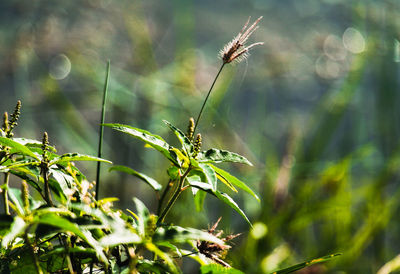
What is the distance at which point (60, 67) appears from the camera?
6.20ft

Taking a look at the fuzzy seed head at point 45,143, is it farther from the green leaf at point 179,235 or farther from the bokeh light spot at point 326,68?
the bokeh light spot at point 326,68

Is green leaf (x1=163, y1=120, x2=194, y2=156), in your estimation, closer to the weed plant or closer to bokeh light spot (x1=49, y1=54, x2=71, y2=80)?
the weed plant

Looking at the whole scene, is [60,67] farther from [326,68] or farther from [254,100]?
[326,68]

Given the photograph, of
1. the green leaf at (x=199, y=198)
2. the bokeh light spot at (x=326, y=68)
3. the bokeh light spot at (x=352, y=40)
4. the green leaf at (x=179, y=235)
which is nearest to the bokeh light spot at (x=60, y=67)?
the bokeh light spot at (x=326, y=68)

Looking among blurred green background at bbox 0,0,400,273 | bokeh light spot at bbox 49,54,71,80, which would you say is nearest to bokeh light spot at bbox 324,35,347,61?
blurred green background at bbox 0,0,400,273

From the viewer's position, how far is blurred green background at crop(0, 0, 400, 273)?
1114 millimetres

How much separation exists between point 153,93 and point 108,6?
2.33ft

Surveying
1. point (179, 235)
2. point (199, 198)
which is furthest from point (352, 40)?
point (179, 235)

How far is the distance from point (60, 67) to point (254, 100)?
845mm

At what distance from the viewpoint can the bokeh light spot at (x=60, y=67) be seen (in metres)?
1.89

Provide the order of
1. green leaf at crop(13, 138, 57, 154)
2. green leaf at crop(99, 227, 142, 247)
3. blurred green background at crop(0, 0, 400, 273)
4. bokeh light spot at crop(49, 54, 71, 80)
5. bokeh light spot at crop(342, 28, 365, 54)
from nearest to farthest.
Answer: green leaf at crop(99, 227, 142, 247) < green leaf at crop(13, 138, 57, 154) < blurred green background at crop(0, 0, 400, 273) < bokeh light spot at crop(49, 54, 71, 80) < bokeh light spot at crop(342, 28, 365, 54)

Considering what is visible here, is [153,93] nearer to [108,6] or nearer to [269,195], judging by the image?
[269,195]

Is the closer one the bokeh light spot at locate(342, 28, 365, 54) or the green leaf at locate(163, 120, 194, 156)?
the green leaf at locate(163, 120, 194, 156)

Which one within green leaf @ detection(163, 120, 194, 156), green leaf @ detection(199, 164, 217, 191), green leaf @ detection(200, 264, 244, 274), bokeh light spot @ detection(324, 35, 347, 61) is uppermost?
bokeh light spot @ detection(324, 35, 347, 61)
